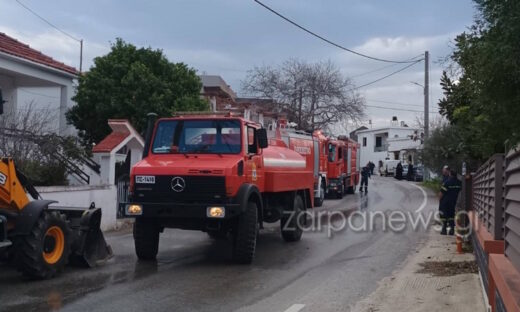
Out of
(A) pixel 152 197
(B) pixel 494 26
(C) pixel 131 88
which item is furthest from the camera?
(C) pixel 131 88

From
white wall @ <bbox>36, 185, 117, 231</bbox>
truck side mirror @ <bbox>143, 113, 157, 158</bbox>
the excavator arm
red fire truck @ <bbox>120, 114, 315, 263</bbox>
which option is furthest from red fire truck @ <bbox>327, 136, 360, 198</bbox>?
the excavator arm

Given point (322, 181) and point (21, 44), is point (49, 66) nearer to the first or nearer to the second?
point (21, 44)

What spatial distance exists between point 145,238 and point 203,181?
166 centimetres

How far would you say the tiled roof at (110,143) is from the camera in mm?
15906

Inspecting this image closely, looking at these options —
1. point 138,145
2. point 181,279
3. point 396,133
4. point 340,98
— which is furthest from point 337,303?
point 396,133

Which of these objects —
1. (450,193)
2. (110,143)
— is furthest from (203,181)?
(450,193)

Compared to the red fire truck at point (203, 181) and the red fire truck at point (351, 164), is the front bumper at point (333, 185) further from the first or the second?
the red fire truck at point (203, 181)

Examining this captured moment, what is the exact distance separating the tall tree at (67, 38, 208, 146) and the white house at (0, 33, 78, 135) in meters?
0.52

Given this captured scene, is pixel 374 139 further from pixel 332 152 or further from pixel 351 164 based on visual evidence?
pixel 332 152

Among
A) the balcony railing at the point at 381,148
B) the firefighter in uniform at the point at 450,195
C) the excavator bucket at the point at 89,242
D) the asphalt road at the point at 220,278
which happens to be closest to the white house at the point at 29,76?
the asphalt road at the point at 220,278

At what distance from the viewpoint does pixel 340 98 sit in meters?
41.9

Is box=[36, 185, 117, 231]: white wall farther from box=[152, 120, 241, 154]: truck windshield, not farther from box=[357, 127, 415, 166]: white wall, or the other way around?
box=[357, 127, 415, 166]: white wall

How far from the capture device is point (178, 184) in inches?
403

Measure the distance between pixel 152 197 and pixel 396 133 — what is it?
7260cm
